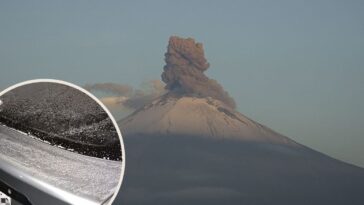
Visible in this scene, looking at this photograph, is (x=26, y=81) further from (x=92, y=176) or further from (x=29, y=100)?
(x=92, y=176)

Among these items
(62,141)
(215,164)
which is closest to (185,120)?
(215,164)

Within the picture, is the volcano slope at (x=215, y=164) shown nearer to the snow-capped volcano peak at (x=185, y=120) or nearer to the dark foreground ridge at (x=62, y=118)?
the snow-capped volcano peak at (x=185, y=120)

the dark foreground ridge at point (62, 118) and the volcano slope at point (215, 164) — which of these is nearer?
the dark foreground ridge at point (62, 118)

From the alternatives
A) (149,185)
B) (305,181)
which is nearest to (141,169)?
(149,185)

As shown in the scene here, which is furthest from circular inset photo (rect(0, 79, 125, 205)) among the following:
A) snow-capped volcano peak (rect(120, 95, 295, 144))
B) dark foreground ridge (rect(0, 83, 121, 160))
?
snow-capped volcano peak (rect(120, 95, 295, 144))

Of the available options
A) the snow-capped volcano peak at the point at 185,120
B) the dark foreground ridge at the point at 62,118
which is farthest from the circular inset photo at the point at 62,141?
the snow-capped volcano peak at the point at 185,120

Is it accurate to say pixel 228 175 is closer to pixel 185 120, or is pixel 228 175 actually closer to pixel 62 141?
pixel 185 120

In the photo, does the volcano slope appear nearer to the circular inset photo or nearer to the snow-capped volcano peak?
the snow-capped volcano peak
